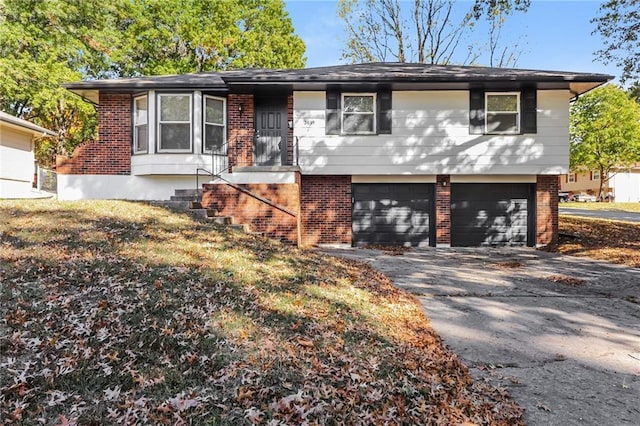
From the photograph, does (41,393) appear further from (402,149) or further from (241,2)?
(241,2)

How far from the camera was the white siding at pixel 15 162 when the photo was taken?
48.0 feet

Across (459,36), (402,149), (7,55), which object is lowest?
(402,149)

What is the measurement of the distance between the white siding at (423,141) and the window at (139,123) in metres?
4.61

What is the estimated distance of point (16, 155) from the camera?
15320mm

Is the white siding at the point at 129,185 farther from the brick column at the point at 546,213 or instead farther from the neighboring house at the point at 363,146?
the brick column at the point at 546,213

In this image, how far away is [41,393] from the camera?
2.34 m

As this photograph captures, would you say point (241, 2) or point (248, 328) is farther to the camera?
point (241, 2)

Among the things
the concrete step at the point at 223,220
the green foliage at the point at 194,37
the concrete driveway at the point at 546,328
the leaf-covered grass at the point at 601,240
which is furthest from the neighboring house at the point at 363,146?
the green foliage at the point at 194,37

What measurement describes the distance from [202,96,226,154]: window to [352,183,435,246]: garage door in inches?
174

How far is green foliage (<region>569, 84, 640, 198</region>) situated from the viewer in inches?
1116

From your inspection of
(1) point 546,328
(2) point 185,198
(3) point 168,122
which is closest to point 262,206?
(2) point 185,198

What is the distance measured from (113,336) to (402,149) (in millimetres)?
9399

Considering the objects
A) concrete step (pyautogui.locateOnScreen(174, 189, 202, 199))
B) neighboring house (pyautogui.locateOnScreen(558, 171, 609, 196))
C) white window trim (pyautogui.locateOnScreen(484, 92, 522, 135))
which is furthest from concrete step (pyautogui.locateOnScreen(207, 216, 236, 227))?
neighboring house (pyautogui.locateOnScreen(558, 171, 609, 196))

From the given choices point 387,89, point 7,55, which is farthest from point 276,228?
point 7,55
